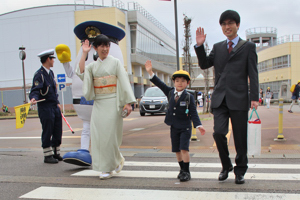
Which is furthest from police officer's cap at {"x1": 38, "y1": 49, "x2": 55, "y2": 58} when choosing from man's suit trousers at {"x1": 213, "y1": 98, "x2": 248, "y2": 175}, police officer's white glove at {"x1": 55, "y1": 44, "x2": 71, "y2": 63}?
man's suit trousers at {"x1": 213, "y1": 98, "x2": 248, "y2": 175}

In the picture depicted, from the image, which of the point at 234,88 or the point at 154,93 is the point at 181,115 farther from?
the point at 154,93

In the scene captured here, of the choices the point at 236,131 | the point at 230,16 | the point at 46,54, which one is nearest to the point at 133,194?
A: the point at 236,131

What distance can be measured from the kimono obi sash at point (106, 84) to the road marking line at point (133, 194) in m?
1.38

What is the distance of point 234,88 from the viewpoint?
3748 millimetres

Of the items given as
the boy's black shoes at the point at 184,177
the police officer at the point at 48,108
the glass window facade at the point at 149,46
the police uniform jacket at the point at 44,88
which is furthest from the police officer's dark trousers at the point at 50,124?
the glass window facade at the point at 149,46

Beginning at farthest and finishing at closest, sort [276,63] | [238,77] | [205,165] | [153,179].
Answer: [276,63], [205,165], [153,179], [238,77]

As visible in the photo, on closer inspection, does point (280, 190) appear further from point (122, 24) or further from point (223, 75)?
point (122, 24)

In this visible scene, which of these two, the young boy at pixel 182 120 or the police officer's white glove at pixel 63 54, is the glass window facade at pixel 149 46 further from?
the young boy at pixel 182 120

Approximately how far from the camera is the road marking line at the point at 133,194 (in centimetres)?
337

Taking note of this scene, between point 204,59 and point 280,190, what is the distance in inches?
73.1

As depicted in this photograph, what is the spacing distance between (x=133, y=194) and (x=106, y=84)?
5.30ft

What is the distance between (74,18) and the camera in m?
36.8

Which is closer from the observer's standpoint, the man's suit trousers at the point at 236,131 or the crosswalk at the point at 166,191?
the crosswalk at the point at 166,191

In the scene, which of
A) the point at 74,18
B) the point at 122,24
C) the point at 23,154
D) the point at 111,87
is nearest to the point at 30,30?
the point at 74,18
